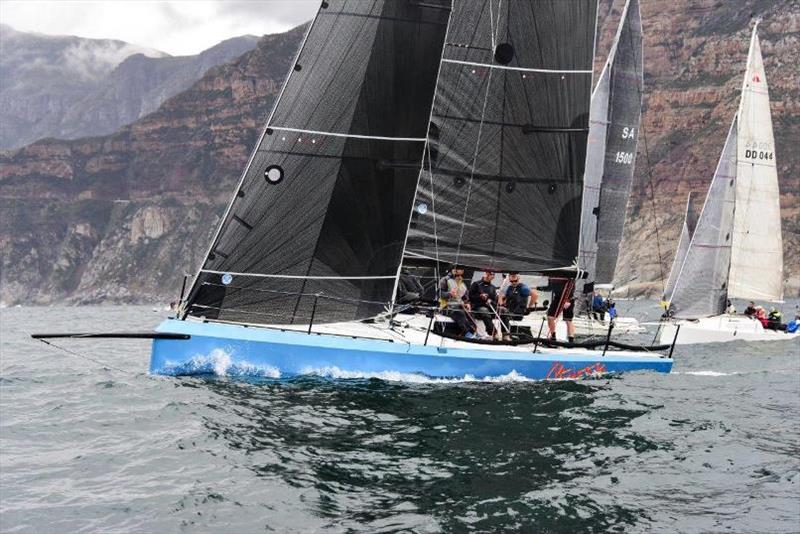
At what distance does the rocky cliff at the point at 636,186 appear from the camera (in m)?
138

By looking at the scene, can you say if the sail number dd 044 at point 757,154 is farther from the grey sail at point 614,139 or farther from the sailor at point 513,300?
the sailor at point 513,300

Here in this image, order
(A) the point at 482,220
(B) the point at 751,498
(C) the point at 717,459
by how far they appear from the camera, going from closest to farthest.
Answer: (B) the point at 751,498 → (C) the point at 717,459 → (A) the point at 482,220

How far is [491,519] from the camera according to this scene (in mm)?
8398

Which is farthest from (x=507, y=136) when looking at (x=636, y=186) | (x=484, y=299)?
(x=636, y=186)

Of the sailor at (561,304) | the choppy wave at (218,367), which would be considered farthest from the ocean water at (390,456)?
the sailor at (561,304)

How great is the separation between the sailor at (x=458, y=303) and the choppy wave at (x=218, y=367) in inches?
164

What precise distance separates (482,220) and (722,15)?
162m

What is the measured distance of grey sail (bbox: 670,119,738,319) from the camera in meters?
33.1

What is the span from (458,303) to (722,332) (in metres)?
18.0

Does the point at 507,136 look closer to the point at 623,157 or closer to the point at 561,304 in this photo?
the point at 561,304

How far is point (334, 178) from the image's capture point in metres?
15.9

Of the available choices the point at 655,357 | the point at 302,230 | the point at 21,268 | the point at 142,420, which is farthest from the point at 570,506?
the point at 21,268

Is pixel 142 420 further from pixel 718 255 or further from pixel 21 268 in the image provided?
pixel 21 268

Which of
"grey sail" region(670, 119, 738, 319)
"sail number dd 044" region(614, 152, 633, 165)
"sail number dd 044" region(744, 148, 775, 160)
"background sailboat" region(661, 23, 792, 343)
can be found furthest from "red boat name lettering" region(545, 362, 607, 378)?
"sail number dd 044" region(744, 148, 775, 160)
